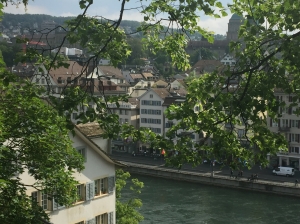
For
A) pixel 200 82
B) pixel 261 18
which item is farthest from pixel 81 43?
pixel 261 18

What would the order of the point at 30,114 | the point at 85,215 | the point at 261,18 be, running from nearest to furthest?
1. the point at 261,18
2. the point at 30,114
3. the point at 85,215

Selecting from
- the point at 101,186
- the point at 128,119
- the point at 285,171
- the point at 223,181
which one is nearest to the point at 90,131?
the point at 101,186

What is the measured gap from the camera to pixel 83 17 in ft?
11.9

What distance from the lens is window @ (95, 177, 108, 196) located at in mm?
12820

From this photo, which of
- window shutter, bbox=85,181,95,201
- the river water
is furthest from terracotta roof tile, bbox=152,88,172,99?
window shutter, bbox=85,181,95,201

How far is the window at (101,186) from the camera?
12820 mm

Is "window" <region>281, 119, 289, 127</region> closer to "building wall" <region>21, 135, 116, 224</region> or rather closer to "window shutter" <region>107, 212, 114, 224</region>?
"building wall" <region>21, 135, 116, 224</region>

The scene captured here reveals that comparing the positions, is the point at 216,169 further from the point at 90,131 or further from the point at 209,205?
the point at 90,131

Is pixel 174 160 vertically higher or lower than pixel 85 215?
higher

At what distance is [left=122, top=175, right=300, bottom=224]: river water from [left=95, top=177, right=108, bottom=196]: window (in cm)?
745

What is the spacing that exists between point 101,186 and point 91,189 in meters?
0.49

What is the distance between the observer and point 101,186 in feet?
42.5

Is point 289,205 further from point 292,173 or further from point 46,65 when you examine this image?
point 46,65

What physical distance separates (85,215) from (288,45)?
9.27 meters
